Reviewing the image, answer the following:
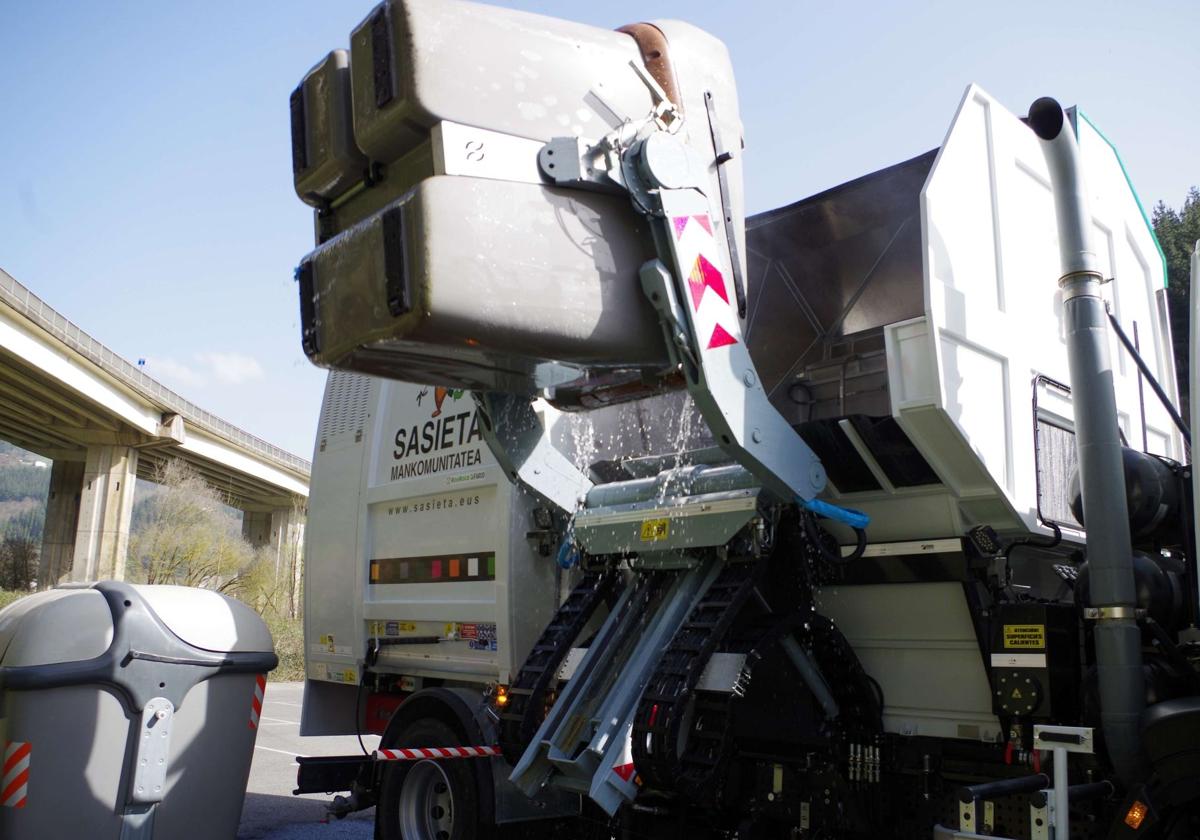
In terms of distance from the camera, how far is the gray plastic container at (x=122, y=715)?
4031 mm

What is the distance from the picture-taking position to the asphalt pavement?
6.20 metres

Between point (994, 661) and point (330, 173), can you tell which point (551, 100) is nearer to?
point (330, 173)

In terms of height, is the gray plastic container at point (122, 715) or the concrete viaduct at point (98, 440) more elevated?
the concrete viaduct at point (98, 440)

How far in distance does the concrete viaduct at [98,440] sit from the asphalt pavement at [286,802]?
14.9 meters

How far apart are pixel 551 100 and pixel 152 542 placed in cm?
2963

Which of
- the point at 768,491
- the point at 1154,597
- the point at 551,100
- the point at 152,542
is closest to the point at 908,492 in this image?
the point at 768,491

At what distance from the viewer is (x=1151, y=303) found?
472cm

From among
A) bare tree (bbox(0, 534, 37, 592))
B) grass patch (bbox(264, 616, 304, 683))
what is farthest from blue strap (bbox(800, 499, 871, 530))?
bare tree (bbox(0, 534, 37, 592))

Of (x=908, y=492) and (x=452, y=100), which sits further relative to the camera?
(x=908, y=492)

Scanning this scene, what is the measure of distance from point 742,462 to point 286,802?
17.8 feet

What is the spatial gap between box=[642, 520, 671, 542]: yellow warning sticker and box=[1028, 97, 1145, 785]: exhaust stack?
4.63 feet

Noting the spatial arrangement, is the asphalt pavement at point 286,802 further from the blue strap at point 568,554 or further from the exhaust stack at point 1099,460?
the exhaust stack at point 1099,460

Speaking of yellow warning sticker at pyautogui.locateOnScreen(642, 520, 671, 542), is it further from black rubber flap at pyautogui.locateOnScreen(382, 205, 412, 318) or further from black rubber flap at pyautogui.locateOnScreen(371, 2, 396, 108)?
black rubber flap at pyautogui.locateOnScreen(371, 2, 396, 108)

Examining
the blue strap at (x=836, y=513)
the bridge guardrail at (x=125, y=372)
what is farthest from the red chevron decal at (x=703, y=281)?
the bridge guardrail at (x=125, y=372)
